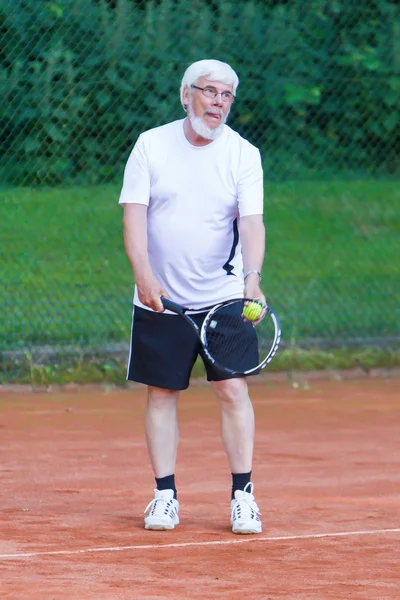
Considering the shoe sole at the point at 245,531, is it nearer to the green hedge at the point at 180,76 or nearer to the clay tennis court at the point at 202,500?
the clay tennis court at the point at 202,500

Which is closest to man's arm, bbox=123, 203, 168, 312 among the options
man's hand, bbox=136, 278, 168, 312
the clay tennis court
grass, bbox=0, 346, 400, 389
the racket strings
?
man's hand, bbox=136, 278, 168, 312

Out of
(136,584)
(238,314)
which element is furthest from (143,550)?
(238,314)

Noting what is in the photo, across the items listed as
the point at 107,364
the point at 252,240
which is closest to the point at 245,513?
the point at 252,240

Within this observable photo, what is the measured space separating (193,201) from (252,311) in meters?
0.49

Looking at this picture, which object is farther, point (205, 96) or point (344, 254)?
point (344, 254)

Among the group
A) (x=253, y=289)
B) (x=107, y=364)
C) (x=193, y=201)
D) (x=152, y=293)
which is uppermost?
(x=193, y=201)

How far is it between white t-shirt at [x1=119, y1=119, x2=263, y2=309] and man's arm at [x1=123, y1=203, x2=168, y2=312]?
0.16 ft

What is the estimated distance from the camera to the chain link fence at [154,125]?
9383mm

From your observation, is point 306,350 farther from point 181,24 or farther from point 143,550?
point 143,550

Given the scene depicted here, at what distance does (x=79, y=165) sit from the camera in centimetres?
956

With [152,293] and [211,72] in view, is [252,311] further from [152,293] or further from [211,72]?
[211,72]

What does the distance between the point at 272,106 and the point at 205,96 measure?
16.1 feet

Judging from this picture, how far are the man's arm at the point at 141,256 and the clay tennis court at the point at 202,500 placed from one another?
2.90 ft

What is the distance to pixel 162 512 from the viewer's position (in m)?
5.34
